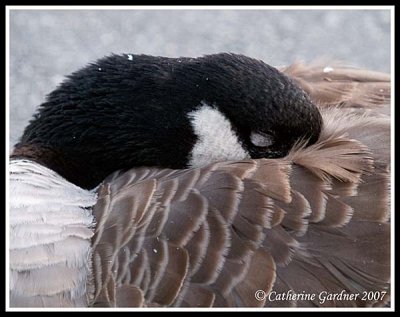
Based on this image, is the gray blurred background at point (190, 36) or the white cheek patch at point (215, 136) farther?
the gray blurred background at point (190, 36)

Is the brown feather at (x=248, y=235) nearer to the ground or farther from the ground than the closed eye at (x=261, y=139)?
nearer to the ground

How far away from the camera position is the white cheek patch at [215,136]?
6.49 ft

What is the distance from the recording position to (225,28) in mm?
3557

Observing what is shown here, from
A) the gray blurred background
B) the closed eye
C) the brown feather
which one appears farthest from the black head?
the gray blurred background

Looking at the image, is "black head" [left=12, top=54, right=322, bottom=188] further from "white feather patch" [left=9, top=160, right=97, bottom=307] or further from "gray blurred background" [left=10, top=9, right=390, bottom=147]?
"gray blurred background" [left=10, top=9, right=390, bottom=147]

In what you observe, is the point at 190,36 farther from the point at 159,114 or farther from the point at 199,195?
the point at 199,195

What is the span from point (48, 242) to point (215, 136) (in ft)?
1.94

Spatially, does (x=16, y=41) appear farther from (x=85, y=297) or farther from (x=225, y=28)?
(x=85, y=297)

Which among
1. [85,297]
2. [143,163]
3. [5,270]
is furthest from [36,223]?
[143,163]

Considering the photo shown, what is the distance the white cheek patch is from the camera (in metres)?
1.98

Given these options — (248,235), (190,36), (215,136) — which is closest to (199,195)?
(248,235)

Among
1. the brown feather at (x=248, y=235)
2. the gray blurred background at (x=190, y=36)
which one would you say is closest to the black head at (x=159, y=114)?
the brown feather at (x=248, y=235)

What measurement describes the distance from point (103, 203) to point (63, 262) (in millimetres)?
200

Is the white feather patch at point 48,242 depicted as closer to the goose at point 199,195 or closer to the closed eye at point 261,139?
the goose at point 199,195
